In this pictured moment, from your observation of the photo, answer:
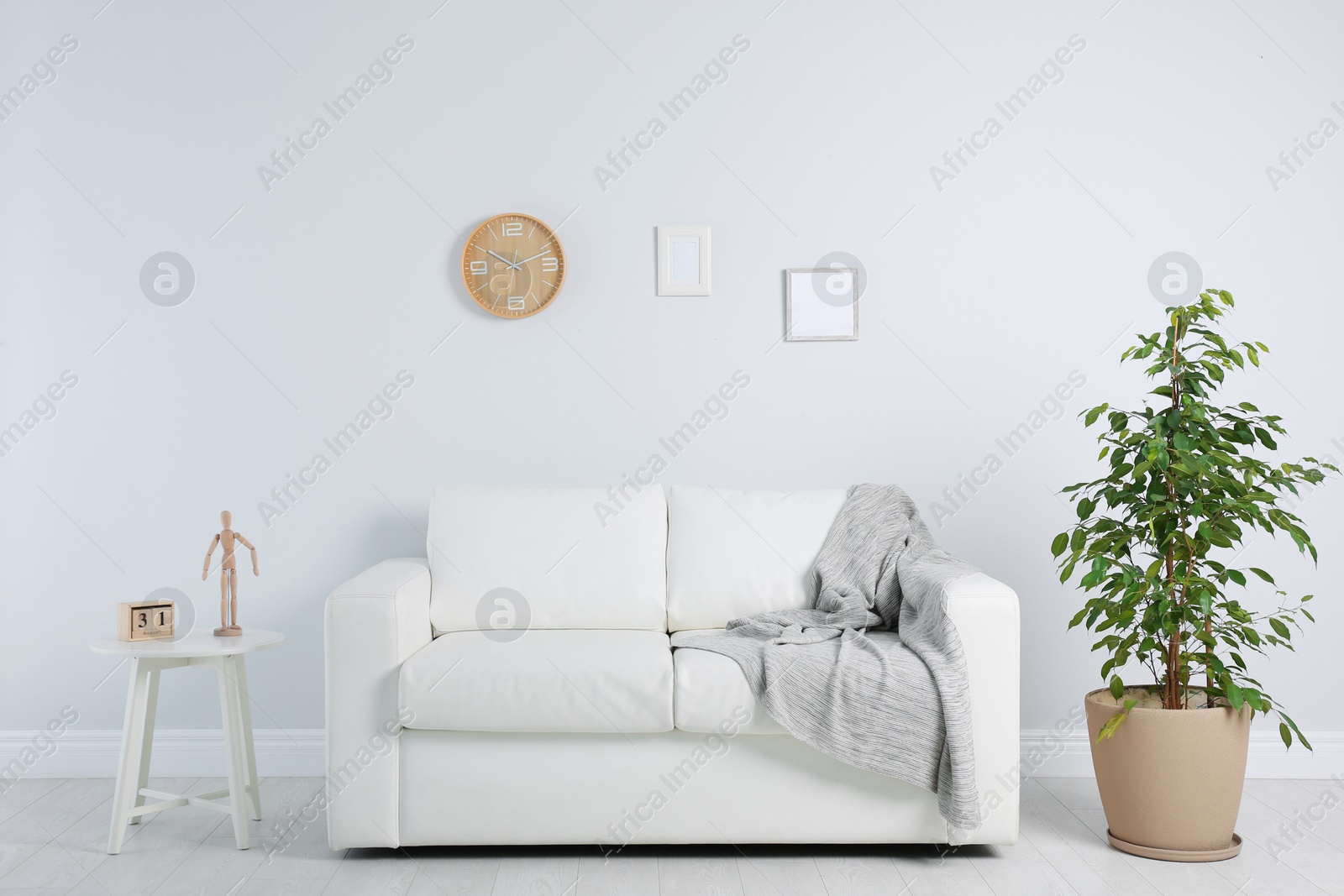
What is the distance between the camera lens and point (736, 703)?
2.20 m

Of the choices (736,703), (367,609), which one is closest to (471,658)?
(367,609)

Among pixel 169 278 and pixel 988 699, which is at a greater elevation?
pixel 169 278

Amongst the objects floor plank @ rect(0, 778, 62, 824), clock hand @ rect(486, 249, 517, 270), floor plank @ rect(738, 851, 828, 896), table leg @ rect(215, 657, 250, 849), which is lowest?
floor plank @ rect(0, 778, 62, 824)

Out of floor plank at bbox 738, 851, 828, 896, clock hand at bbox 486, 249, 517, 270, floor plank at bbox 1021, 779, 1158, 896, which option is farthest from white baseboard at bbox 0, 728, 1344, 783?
clock hand at bbox 486, 249, 517, 270

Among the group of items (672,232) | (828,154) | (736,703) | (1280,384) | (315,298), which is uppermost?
(828,154)

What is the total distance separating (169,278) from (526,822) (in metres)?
2.02

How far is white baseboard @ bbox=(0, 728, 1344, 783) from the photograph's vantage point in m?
2.95

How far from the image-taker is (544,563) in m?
2.72

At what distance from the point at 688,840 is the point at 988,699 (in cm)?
77

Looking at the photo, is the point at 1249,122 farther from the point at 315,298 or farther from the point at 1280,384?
the point at 315,298

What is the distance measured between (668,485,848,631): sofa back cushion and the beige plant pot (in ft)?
2.93

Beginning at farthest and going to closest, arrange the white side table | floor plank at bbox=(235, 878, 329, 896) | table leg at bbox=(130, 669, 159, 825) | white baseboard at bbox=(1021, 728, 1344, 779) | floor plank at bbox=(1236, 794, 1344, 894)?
A: white baseboard at bbox=(1021, 728, 1344, 779), table leg at bbox=(130, 669, 159, 825), the white side table, floor plank at bbox=(1236, 794, 1344, 894), floor plank at bbox=(235, 878, 329, 896)

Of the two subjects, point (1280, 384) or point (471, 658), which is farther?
point (1280, 384)

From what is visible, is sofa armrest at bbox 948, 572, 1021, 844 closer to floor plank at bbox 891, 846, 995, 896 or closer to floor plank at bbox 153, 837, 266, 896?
floor plank at bbox 891, 846, 995, 896
